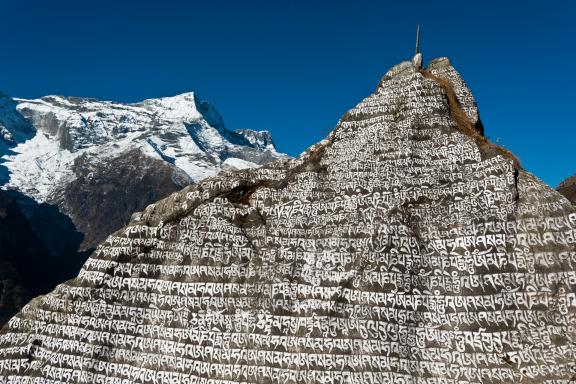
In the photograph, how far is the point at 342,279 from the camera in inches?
506

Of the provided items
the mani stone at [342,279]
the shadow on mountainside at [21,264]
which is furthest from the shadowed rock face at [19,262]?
the mani stone at [342,279]

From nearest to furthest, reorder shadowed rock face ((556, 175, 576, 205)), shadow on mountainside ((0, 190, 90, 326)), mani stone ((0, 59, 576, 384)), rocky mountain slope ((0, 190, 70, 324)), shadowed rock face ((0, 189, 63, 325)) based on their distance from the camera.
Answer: mani stone ((0, 59, 576, 384)) < shadowed rock face ((556, 175, 576, 205)) < shadowed rock face ((0, 189, 63, 325)) < rocky mountain slope ((0, 190, 70, 324)) < shadow on mountainside ((0, 190, 90, 326))

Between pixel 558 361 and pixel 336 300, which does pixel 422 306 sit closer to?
pixel 336 300

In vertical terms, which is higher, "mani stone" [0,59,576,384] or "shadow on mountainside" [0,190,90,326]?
"shadow on mountainside" [0,190,90,326]

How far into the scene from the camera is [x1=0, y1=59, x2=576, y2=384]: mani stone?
1184cm

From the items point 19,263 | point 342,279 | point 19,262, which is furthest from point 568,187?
point 19,262

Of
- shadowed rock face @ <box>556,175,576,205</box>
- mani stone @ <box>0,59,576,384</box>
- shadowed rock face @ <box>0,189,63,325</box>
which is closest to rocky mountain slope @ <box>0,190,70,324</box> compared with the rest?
shadowed rock face @ <box>0,189,63,325</box>

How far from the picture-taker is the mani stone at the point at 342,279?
11836 millimetres

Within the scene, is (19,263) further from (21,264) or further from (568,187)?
(568,187)

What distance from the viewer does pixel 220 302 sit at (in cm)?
1330

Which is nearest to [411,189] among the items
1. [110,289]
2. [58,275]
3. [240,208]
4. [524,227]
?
[524,227]

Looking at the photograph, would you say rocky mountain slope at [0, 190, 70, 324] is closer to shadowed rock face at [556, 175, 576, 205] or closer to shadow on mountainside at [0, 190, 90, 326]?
shadow on mountainside at [0, 190, 90, 326]

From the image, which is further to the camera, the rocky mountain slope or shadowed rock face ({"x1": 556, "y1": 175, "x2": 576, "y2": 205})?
the rocky mountain slope

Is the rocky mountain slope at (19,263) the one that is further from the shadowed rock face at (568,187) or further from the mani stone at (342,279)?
the shadowed rock face at (568,187)
